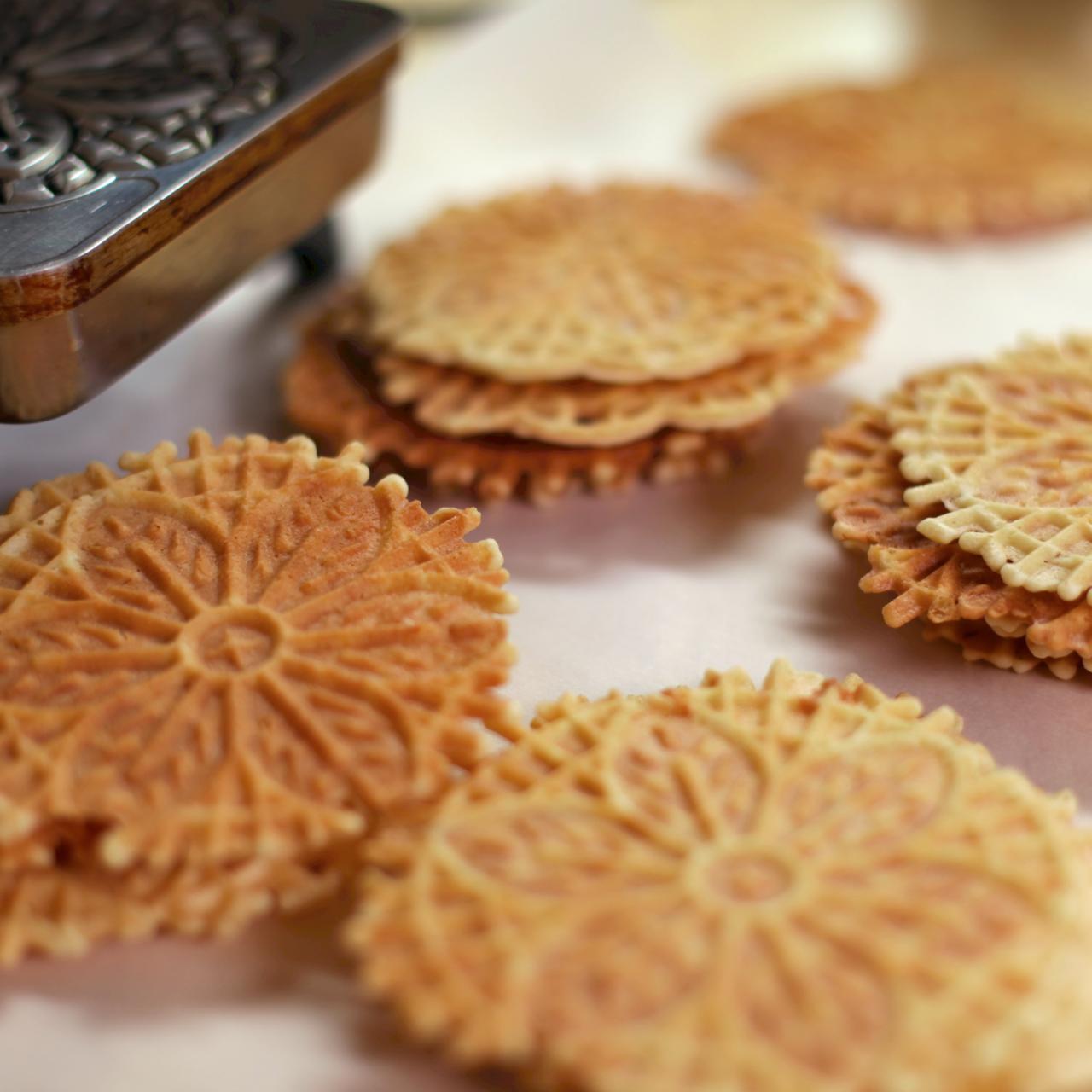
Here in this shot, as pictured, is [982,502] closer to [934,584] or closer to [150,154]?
[934,584]

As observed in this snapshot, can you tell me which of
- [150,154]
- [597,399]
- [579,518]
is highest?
[150,154]

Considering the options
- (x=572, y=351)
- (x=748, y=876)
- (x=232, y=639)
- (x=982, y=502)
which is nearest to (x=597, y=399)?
(x=572, y=351)

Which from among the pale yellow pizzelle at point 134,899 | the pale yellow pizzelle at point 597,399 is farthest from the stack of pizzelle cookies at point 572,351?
the pale yellow pizzelle at point 134,899

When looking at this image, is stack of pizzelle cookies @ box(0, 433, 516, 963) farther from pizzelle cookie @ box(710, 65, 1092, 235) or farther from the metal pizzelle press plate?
pizzelle cookie @ box(710, 65, 1092, 235)

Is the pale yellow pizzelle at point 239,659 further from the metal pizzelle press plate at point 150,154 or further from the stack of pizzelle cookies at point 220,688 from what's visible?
the metal pizzelle press plate at point 150,154

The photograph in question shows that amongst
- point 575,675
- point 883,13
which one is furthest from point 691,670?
point 883,13

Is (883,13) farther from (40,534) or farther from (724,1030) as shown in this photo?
(724,1030)

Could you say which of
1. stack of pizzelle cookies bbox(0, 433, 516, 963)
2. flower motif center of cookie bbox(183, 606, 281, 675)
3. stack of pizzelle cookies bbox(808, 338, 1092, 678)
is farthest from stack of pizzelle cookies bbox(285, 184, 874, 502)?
flower motif center of cookie bbox(183, 606, 281, 675)
